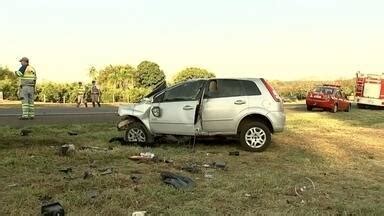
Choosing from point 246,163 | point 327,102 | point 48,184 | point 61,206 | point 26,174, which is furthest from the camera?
point 327,102

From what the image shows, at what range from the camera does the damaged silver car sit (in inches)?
457

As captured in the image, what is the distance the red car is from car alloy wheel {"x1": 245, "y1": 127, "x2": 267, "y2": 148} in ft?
71.6

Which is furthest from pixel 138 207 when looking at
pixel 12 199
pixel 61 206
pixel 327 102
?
pixel 327 102

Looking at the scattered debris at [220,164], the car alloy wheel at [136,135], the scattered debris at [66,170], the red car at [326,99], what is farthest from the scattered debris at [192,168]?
the red car at [326,99]

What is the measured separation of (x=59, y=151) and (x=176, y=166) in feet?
7.95

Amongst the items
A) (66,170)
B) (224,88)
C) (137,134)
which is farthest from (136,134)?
(66,170)

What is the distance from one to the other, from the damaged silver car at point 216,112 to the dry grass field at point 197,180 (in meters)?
0.41

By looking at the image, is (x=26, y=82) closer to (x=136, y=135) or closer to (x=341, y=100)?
(x=136, y=135)

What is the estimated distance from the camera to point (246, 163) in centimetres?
1006

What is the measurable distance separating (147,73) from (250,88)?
154ft

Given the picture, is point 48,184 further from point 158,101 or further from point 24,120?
point 24,120

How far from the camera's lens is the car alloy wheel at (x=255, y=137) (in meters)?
11.6

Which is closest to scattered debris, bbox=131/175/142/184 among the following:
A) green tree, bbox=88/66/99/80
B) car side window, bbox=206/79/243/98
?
car side window, bbox=206/79/243/98

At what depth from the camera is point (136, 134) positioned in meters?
12.1
